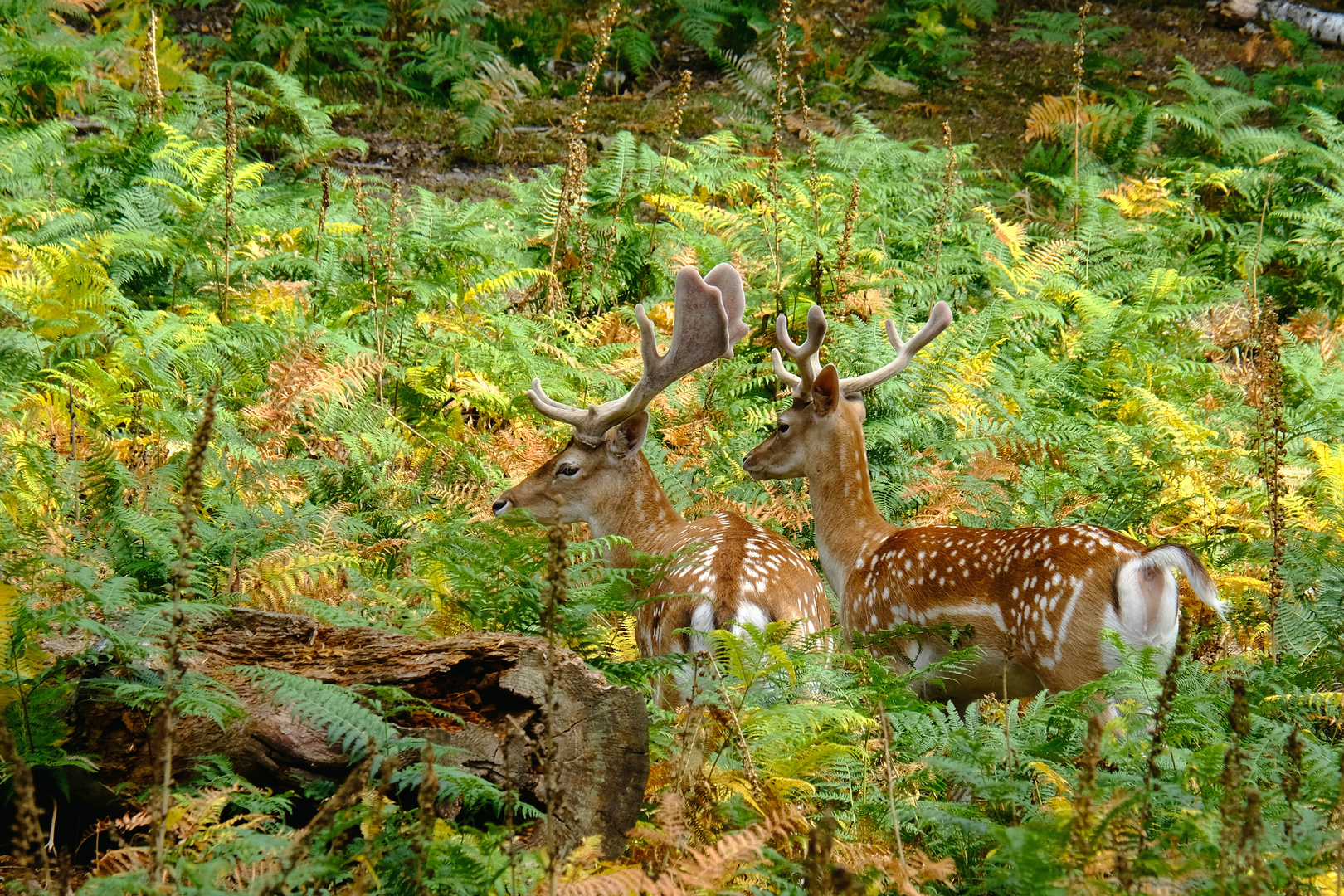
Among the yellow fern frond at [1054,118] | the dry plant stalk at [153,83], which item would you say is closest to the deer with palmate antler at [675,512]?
the dry plant stalk at [153,83]

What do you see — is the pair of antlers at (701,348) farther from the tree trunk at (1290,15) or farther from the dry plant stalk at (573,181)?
the tree trunk at (1290,15)

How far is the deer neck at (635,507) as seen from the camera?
563 centimetres

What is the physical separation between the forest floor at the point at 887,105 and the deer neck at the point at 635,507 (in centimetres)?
485

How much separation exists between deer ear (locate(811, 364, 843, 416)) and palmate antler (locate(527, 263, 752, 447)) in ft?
1.45

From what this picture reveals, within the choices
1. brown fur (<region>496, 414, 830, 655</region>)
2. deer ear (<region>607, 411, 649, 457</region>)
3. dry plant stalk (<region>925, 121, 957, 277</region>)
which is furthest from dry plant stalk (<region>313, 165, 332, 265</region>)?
dry plant stalk (<region>925, 121, 957, 277</region>)

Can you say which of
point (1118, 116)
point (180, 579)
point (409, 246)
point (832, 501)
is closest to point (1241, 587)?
point (832, 501)

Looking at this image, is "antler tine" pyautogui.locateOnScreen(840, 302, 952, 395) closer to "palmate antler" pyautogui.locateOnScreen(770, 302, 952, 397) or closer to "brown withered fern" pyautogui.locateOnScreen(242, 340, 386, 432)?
"palmate antler" pyautogui.locateOnScreen(770, 302, 952, 397)

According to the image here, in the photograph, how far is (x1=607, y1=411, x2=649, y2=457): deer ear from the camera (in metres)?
5.59

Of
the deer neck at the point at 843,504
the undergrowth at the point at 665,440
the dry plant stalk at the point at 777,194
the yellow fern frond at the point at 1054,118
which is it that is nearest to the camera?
the undergrowth at the point at 665,440

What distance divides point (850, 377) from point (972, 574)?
2026 mm

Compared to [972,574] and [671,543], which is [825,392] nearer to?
[671,543]

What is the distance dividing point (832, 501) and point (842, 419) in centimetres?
42

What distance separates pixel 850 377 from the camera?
6.47 metres

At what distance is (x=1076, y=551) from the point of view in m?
4.35
